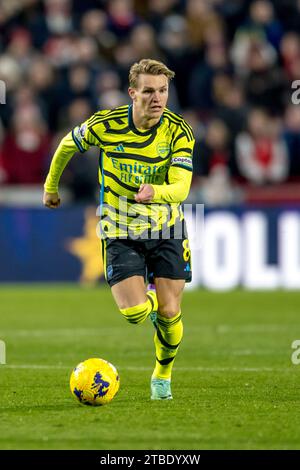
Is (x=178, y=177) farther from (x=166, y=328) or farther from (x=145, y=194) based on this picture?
(x=166, y=328)

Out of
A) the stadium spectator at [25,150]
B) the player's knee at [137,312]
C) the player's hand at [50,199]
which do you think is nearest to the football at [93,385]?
the player's knee at [137,312]

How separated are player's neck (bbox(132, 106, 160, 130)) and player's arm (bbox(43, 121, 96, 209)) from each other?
1.09 feet

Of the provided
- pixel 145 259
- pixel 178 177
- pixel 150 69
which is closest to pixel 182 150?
pixel 178 177

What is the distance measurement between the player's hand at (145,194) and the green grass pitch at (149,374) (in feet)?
4.45

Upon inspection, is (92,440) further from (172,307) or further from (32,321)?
(32,321)

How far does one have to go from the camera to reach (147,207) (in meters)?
8.45

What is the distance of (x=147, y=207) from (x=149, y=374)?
6.26 ft

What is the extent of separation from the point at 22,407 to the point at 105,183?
1714 millimetres

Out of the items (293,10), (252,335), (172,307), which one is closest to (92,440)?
(172,307)

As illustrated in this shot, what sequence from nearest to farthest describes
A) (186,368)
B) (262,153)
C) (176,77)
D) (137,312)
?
1. (137,312)
2. (186,368)
3. (262,153)
4. (176,77)

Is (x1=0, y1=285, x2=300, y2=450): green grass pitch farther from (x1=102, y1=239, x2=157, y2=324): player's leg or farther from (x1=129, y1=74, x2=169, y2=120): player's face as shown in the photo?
(x1=129, y1=74, x2=169, y2=120): player's face

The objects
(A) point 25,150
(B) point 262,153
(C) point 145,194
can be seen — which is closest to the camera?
(C) point 145,194

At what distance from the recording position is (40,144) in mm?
18359

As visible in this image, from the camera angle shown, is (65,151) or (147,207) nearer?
(147,207)
